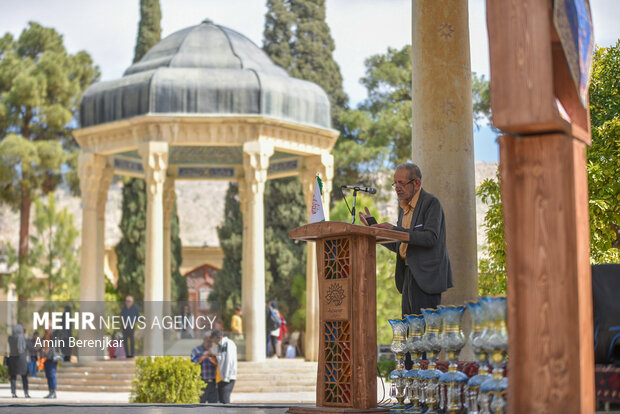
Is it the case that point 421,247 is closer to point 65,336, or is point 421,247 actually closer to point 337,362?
point 337,362

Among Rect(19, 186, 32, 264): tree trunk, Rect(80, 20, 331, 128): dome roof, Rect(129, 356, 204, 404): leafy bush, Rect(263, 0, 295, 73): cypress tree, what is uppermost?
Rect(263, 0, 295, 73): cypress tree

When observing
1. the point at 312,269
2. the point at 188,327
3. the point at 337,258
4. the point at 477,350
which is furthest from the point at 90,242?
the point at 477,350

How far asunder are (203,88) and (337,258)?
1244 cm

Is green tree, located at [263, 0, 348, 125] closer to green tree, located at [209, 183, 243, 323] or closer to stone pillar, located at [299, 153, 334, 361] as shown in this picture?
green tree, located at [209, 183, 243, 323]

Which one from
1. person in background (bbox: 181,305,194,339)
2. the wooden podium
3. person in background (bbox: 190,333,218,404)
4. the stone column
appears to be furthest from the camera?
the stone column

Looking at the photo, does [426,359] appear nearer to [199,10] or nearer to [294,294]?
[294,294]

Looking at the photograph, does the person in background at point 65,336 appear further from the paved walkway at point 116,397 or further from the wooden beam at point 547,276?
the wooden beam at point 547,276

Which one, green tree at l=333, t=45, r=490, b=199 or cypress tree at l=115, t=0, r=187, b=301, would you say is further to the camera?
green tree at l=333, t=45, r=490, b=199

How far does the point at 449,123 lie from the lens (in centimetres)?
757

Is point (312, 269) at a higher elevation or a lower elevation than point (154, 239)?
lower

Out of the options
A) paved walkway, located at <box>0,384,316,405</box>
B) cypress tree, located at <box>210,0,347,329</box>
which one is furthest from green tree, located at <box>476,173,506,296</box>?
cypress tree, located at <box>210,0,347,329</box>

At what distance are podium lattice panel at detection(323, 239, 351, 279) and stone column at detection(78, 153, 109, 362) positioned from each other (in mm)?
13407

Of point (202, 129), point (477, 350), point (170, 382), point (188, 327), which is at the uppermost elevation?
point (202, 129)

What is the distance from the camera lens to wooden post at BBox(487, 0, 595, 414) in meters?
3.76
